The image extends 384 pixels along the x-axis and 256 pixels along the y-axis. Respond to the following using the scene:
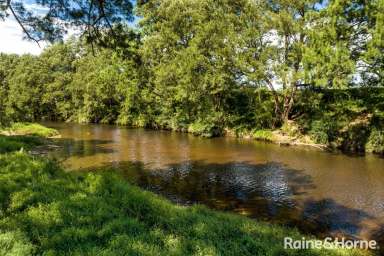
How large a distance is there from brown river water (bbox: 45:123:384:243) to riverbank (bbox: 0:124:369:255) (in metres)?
3.67

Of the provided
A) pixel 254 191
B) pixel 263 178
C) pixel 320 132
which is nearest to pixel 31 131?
pixel 263 178

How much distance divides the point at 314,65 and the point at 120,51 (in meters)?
19.1

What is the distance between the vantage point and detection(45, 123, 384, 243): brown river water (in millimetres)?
13742

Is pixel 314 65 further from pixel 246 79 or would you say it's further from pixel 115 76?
pixel 115 76

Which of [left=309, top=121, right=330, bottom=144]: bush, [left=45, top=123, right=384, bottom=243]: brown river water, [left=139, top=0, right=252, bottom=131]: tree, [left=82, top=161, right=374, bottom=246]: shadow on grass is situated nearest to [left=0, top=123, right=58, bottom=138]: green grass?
[left=45, top=123, right=384, bottom=243]: brown river water

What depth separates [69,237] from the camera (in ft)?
24.8

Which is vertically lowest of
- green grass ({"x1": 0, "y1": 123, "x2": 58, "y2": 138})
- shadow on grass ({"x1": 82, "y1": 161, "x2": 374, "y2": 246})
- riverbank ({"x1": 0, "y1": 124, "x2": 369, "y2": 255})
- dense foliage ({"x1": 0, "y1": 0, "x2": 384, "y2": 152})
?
shadow on grass ({"x1": 82, "y1": 161, "x2": 374, "y2": 246})

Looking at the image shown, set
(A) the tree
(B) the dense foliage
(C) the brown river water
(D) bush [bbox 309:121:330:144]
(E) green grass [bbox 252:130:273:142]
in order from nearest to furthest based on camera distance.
Answer: 1. (C) the brown river water
2. (B) the dense foliage
3. (D) bush [bbox 309:121:330:144]
4. (E) green grass [bbox 252:130:273:142]
5. (A) the tree

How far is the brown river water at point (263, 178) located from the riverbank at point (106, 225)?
367 centimetres

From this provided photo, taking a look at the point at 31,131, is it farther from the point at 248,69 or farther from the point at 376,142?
the point at 376,142

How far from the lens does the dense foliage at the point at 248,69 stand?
25191 mm

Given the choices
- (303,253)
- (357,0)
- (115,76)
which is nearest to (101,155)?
(303,253)

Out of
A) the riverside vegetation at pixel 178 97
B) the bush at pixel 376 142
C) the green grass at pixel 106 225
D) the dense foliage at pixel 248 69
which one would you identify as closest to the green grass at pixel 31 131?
the riverside vegetation at pixel 178 97

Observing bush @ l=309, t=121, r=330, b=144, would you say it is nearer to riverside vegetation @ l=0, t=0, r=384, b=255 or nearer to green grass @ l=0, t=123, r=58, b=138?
riverside vegetation @ l=0, t=0, r=384, b=255
